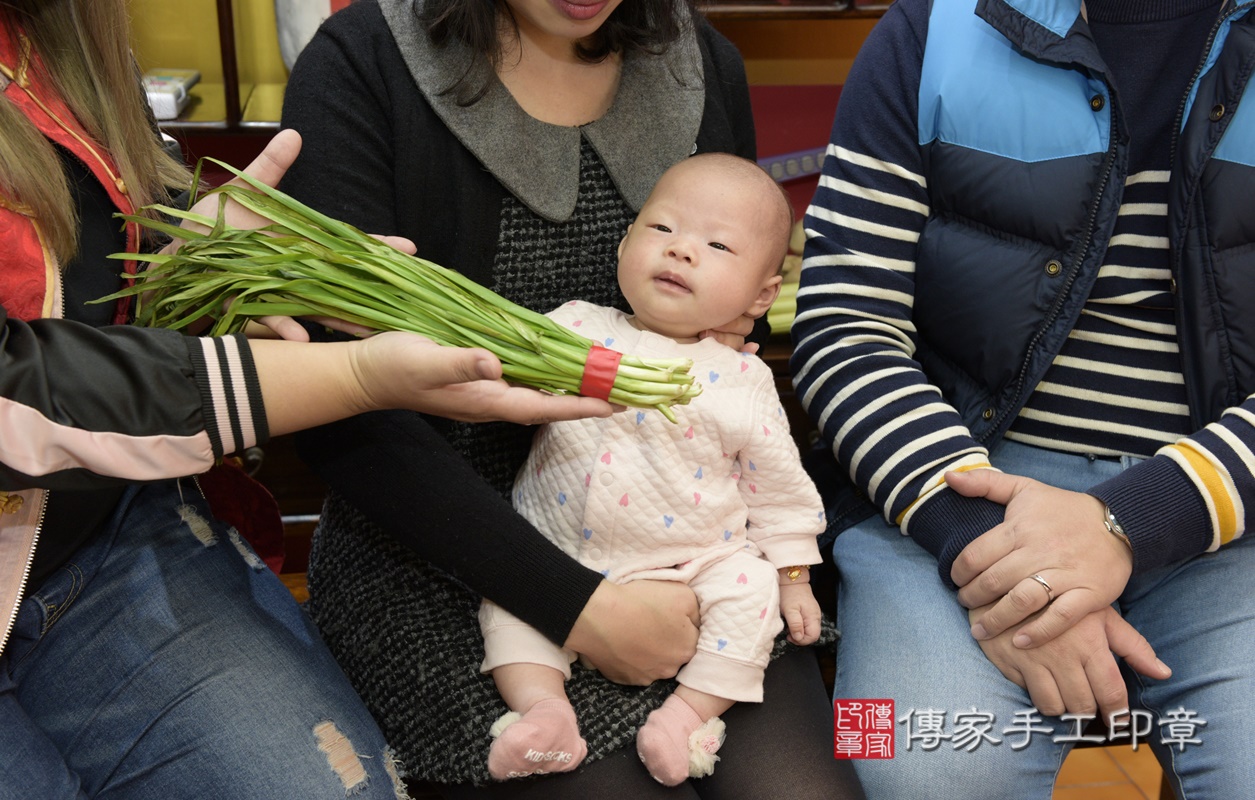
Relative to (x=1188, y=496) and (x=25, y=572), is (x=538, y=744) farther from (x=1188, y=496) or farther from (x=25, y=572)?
(x=1188, y=496)

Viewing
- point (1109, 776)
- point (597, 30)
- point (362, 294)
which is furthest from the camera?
point (1109, 776)

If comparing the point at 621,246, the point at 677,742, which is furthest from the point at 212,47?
the point at 677,742

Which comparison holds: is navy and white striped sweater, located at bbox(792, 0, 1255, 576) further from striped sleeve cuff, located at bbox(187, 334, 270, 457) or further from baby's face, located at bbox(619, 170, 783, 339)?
striped sleeve cuff, located at bbox(187, 334, 270, 457)

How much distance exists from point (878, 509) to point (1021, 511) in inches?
10.4

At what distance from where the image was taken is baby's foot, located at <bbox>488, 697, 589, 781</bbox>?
122 centimetres

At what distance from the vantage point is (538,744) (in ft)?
3.99

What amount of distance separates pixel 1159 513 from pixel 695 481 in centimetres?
62

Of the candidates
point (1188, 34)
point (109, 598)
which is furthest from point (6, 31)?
point (1188, 34)

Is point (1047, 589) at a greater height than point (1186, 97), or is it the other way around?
point (1186, 97)

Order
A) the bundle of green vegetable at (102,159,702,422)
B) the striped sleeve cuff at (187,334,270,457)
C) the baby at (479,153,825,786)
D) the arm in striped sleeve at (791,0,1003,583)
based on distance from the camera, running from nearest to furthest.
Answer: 1. the striped sleeve cuff at (187,334,270,457)
2. the bundle of green vegetable at (102,159,702,422)
3. the baby at (479,153,825,786)
4. the arm in striped sleeve at (791,0,1003,583)

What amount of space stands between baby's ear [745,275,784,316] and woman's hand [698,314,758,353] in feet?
0.05

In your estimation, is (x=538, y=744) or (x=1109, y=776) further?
(x=1109, y=776)

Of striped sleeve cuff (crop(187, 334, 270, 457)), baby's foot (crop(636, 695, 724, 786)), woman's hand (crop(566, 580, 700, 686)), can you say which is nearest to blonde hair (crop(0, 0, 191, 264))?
striped sleeve cuff (crop(187, 334, 270, 457))

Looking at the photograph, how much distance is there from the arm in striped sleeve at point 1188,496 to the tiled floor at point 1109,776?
1.09m
